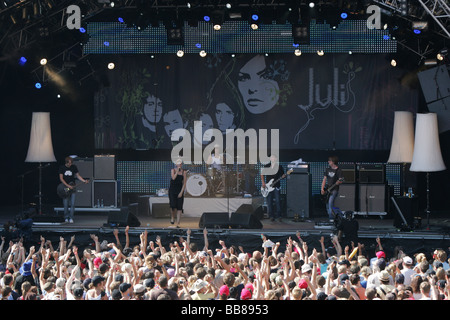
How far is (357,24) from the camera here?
18.1 m

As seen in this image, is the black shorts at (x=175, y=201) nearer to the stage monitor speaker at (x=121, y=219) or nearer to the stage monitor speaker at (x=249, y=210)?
the stage monitor speaker at (x=121, y=219)

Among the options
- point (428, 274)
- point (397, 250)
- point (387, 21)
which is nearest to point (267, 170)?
point (387, 21)

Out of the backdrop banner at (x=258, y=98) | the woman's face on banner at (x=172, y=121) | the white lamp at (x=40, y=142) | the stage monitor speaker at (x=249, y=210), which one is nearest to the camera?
the stage monitor speaker at (x=249, y=210)

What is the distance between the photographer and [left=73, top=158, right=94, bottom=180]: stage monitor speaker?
711 inches

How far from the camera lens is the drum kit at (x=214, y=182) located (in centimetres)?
1712

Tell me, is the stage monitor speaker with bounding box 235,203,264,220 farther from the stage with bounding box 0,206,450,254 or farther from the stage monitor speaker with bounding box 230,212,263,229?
the stage monitor speaker with bounding box 230,212,263,229

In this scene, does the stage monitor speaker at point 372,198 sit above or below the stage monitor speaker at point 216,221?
above

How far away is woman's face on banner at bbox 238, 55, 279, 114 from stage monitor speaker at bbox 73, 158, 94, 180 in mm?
4243

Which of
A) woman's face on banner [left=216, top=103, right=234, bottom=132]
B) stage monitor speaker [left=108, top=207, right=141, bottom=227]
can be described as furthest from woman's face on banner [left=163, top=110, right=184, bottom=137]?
stage monitor speaker [left=108, top=207, right=141, bottom=227]

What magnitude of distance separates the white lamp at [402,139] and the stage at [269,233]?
1.54m

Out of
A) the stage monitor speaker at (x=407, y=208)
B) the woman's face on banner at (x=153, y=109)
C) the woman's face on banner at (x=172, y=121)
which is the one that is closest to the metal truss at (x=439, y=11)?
the stage monitor speaker at (x=407, y=208)
